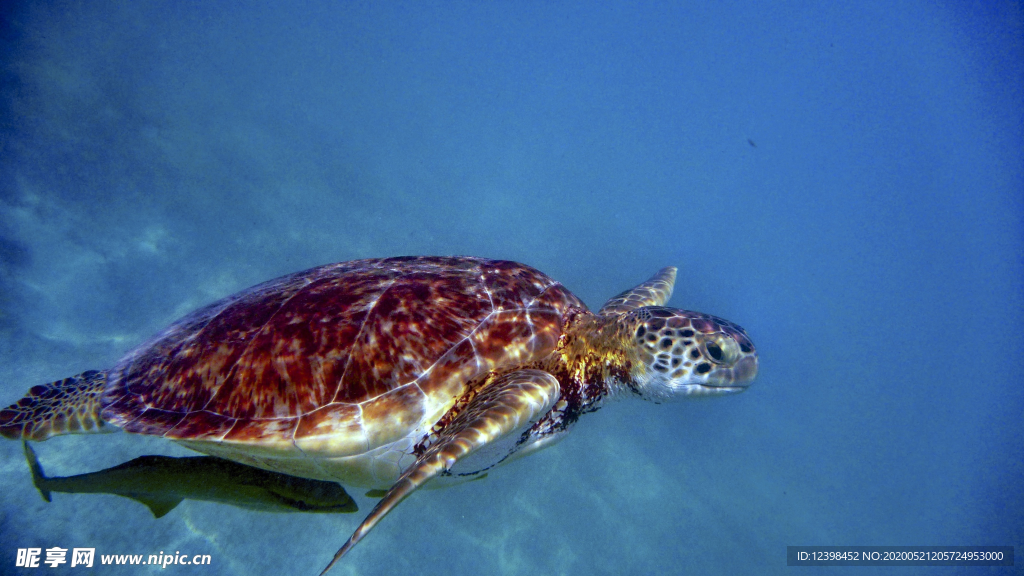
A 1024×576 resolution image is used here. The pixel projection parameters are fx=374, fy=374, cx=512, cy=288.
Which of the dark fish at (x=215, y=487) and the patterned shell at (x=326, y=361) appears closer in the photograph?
the patterned shell at (x=326, y=361)

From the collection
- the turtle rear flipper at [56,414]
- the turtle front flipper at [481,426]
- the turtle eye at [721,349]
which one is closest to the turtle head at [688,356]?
the turtle eye at [721,349]

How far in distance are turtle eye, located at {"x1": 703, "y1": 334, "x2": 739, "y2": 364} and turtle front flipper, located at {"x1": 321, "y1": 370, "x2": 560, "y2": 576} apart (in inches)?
52.7

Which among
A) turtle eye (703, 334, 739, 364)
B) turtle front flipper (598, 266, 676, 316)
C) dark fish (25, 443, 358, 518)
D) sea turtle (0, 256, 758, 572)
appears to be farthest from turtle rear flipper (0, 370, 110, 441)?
turtle eye (703, 334, 739, 364)

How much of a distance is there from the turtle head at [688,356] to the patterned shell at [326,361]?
81 cm

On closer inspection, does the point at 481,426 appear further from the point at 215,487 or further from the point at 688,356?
the point at 215,487

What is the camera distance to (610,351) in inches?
132

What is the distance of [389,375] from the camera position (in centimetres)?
246

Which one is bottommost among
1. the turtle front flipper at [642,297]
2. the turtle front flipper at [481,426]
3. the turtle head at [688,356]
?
the turtle front flipper at [481,426]

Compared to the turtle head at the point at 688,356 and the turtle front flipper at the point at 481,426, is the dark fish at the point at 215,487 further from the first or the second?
the turtle head at the point at 688,356

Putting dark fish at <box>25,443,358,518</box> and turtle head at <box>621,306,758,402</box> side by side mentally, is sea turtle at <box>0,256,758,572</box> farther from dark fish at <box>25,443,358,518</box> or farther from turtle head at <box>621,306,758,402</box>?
dark fish at <box>25,443,358,518</box>

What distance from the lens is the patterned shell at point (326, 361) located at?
2.32 meters

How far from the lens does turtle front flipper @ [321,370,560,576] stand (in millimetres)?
1762

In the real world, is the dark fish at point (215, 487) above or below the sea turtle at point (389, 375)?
below

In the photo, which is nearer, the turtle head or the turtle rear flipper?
the turtle rear flipper
